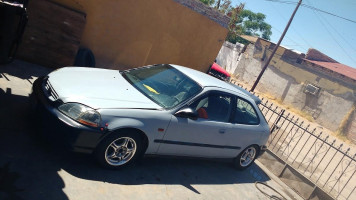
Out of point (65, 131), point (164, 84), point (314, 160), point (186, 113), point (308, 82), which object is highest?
point (308, 82)

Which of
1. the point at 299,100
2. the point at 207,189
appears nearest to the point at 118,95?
the point at 207,189

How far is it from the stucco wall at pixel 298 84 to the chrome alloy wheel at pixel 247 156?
17.3m

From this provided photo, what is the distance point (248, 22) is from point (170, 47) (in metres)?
69.1

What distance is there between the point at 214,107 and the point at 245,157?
1.68 meters

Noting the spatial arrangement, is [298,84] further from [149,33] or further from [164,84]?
[164,84]

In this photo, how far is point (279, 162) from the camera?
650 cm

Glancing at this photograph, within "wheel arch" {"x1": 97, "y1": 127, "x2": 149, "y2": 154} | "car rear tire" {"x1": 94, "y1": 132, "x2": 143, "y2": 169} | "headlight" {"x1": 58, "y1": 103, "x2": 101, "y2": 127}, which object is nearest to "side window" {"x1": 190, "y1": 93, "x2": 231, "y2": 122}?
"wheel arch" {"x1": 97, "y1": 127, "x2": 149, "y2": 154}

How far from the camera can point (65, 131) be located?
10.7 ft

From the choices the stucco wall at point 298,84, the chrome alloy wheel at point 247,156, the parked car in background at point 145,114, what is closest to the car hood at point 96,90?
the parked car in background at point 145,114

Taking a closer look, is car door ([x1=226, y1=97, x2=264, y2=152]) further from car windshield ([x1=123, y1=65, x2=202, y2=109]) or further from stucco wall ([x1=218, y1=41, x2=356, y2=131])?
stucco wall ([x1=218, y1=41, x2=356, y2=131])

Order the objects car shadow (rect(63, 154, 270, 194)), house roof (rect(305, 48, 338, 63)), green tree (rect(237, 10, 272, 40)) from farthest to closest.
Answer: green tree (rect(237, 10, 272, 40)), house roof (rect(305, 48, 338, 63)), car shadow (rect(63, 154, 270, 194))

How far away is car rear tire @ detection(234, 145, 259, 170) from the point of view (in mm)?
5426

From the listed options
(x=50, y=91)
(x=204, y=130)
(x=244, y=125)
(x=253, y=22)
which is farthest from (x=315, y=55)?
(x=253, y=22)

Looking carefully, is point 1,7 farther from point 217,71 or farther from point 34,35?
point 217,71
